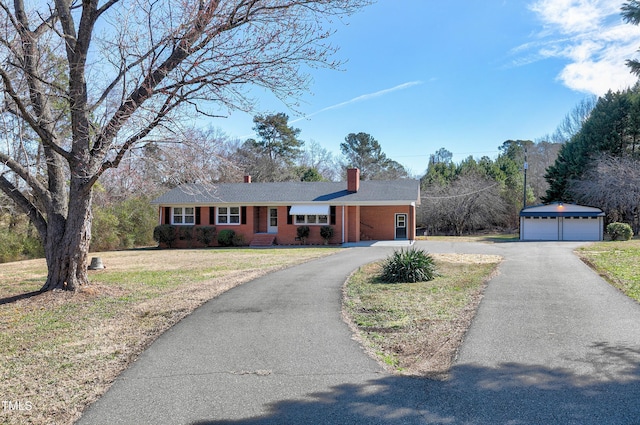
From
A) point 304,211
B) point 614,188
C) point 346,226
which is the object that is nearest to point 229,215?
point 304,211

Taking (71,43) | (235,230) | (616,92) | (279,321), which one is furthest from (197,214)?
(616,92)

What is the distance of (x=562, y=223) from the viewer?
31250 millimetres

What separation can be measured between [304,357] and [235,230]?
23.2 metres

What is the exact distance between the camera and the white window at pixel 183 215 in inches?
1136

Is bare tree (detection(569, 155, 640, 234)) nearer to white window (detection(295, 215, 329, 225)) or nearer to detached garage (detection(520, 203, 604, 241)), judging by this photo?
detached garage (detection(520, 203, 604, 241))

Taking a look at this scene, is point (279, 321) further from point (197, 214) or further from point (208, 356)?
point (197, 214)

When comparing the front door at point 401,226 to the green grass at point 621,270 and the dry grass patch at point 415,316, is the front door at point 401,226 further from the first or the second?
the dry grass patch at point 415,316

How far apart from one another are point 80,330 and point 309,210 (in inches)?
795

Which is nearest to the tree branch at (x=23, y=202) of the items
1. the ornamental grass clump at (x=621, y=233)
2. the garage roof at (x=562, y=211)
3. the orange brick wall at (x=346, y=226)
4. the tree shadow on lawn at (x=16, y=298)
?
the tree shadow on lawn at (x=16, y=298)

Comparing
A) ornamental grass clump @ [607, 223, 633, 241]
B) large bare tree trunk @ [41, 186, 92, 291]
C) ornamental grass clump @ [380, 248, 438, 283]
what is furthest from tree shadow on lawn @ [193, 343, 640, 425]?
ornamental grass clump @ [607, 223, 633, 241]

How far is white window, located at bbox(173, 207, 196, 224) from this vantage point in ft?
94.6

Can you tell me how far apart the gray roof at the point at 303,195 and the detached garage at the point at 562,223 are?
851 cm

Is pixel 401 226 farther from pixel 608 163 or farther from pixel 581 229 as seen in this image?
pixel 608 163

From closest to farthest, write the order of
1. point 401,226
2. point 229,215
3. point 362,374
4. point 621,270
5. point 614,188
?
point 362,374
point 621,270
point 401,226
point 229,215
point 614,188
